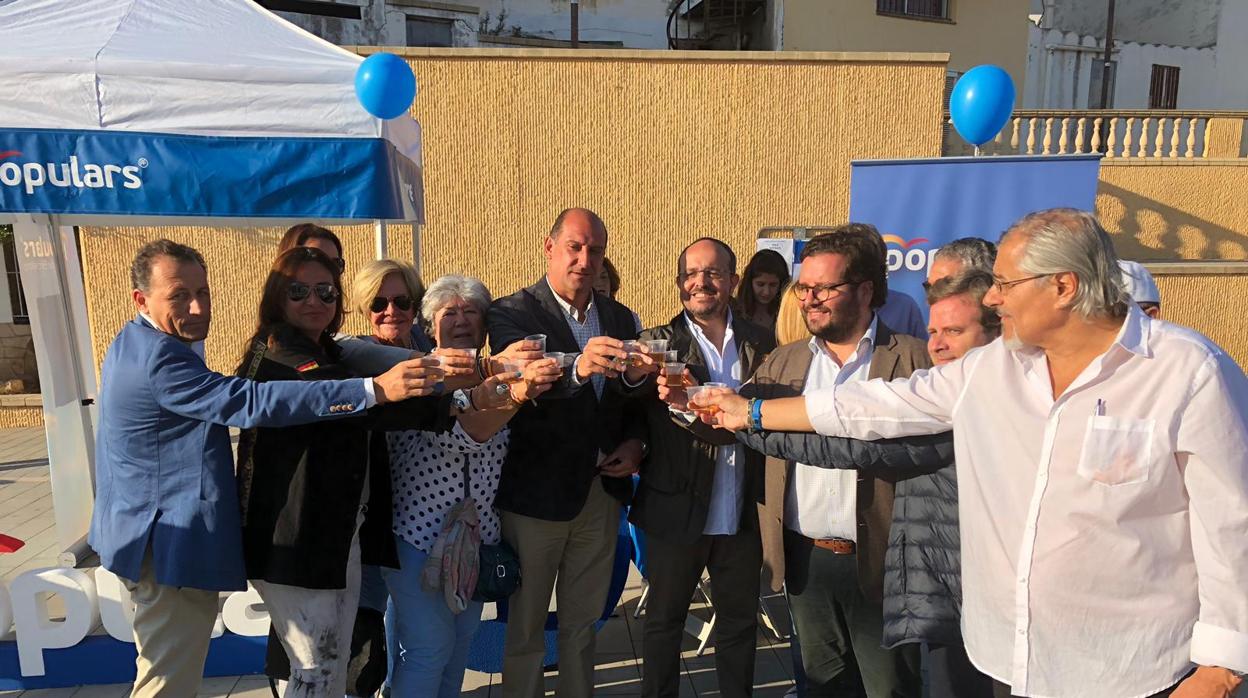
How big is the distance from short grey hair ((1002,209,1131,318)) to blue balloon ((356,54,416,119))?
265 centimetres

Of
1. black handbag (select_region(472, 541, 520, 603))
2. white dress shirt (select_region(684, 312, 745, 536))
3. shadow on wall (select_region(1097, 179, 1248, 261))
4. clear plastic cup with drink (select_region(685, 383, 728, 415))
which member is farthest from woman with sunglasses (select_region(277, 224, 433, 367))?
shadow on wall (select_region(1097, 179, 1248, 261))

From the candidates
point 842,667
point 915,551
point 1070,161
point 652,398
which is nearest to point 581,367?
point 652,398

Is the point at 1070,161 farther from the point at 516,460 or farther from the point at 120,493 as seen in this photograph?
the point at 120,493

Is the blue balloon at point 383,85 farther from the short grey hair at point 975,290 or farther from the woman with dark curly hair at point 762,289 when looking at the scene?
the short grey hair at point 975,290

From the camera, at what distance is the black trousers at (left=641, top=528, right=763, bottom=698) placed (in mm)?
2697

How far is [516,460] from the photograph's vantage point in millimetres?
2549

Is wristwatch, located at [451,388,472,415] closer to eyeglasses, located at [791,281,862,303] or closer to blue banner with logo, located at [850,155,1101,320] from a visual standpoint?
eyeglasses, located at [791,281,862,303]

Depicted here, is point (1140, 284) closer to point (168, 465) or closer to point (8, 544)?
point (168, 465)

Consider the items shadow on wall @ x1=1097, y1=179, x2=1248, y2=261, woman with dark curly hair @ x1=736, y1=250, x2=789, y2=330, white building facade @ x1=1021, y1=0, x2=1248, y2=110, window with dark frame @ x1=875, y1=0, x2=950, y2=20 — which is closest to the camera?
woman with dark curly hair @ x1=736, y1=250, x2=789, y2=330

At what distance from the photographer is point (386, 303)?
9.12 feet

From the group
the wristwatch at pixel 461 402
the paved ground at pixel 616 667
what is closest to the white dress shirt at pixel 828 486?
the wristwatch at pixel 461 402

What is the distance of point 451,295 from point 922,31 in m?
15.5

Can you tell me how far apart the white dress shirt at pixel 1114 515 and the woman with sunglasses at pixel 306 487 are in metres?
1.53

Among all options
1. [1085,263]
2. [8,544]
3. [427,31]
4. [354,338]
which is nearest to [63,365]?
[8,544]
